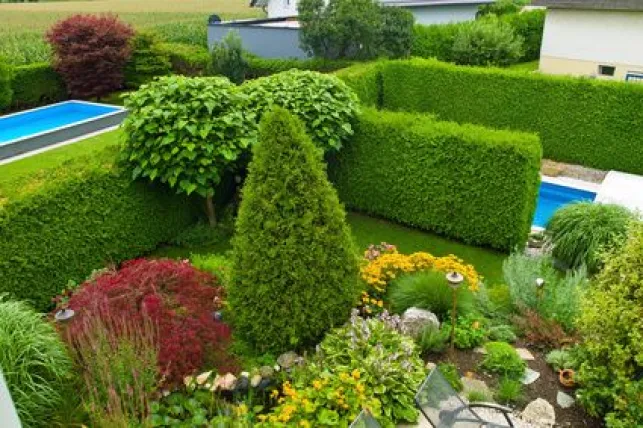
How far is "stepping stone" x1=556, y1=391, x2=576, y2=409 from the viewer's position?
17.4 ft

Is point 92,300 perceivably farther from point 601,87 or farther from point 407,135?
point 601,87

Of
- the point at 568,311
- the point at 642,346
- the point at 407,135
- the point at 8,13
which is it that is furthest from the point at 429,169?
the point at 8,13

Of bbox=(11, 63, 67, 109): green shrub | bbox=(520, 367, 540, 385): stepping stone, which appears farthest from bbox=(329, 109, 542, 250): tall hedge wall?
bbox=(11, 63, 67, 109): green shrub

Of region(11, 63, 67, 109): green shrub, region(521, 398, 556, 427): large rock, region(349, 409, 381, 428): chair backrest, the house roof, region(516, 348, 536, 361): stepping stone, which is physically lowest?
region(521, 398, 556, 427): large rock

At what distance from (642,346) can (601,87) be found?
380 inches

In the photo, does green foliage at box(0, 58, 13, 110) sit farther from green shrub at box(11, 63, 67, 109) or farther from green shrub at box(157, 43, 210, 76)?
green shrub at box(157, 43, 210, 76)

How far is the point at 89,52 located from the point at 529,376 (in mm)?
19085

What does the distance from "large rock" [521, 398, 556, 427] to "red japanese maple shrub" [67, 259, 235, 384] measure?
300 cm

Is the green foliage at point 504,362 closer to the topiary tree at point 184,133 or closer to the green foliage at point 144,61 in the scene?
the topiary tree at point 184,133

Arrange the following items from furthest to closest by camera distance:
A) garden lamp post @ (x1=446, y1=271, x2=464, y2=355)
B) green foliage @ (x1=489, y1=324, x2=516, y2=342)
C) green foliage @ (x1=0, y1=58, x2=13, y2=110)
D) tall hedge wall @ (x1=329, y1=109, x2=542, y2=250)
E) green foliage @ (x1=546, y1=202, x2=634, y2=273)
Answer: green foliage @ (x1=0, y1=58, x2=13, y2=110), tall hedge wall @ (x1=329, y1=109, x2=542, y2=250), green foliage @ (x1=546, y1=202, x2=634, y2=273), green foliage @ (x1=489, y1=324, x2=516, y2=342), garden lamp post @ (x1=446, y1=271, x2=464, y2=355)

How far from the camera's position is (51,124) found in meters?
19.2

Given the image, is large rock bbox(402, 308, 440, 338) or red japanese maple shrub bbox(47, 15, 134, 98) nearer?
large rock bbox(402, 308, 440, 338)

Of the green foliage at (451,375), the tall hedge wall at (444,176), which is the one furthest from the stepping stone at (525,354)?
the tall hedge wall at (444,176)

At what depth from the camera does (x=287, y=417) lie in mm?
4645
